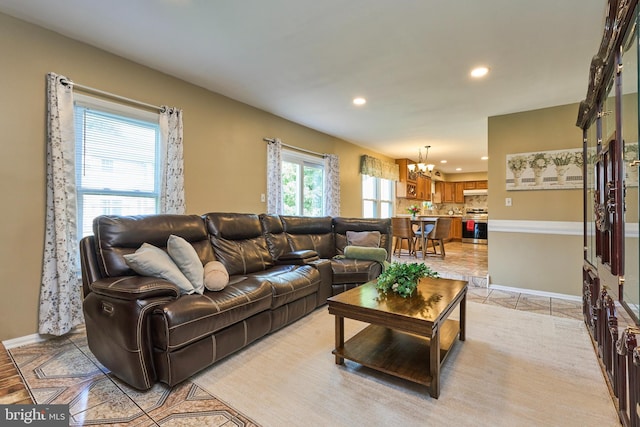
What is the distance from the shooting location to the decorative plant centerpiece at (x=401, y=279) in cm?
218

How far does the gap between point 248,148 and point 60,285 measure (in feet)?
8.28

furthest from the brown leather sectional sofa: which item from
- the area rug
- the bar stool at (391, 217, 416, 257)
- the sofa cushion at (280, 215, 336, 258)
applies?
the bar stool at (391, 217, 416, 257)

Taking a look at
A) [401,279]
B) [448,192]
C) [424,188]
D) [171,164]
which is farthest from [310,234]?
[448,192]

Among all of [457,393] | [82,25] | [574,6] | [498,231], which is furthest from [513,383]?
[82,25]

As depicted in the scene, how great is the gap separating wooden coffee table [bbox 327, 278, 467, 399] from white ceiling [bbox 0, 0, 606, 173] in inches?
80.6

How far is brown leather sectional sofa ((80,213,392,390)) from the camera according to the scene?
172 cm

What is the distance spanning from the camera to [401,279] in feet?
7.31

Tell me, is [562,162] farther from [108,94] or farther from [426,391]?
[108,94]

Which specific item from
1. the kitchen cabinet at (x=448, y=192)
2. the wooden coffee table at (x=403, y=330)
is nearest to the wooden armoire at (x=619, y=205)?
the wooden coffee table at (x=403, y=330)

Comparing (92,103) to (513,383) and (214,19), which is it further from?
(513,383)

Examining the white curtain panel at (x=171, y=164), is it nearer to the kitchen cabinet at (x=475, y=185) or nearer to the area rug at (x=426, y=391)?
the area rug at (x=426, y=391)

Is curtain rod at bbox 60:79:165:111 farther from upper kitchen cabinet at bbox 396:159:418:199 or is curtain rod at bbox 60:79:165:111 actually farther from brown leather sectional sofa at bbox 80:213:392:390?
upper kitchen cabinet at bbox 396:159:418:199

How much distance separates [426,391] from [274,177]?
3.35 m

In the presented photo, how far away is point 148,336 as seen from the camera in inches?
68.2
